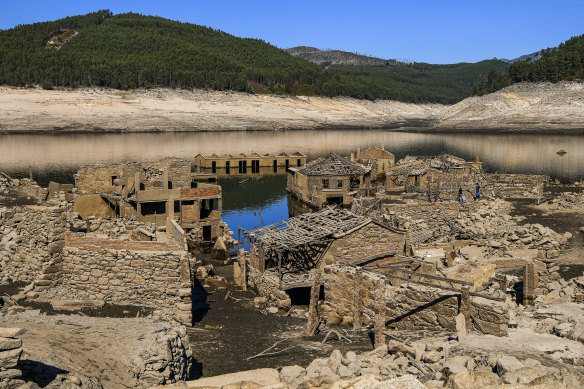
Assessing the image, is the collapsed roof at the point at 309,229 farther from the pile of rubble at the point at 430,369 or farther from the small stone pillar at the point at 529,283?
the pile of rubble at the point at 430,369

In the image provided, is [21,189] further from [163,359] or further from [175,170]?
[163,359]

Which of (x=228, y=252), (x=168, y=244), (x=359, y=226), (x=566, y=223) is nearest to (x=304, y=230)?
(x=359, y=226)

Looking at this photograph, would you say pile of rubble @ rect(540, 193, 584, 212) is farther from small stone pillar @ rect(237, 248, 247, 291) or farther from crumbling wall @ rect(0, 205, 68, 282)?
crumbling wall @ rect(0, 205, 68, 282)

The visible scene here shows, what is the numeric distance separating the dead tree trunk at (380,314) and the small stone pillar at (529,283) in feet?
18.4

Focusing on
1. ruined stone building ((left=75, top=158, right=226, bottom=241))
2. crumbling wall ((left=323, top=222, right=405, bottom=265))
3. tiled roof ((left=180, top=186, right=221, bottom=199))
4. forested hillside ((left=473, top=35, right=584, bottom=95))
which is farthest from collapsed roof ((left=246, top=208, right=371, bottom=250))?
forested hillside ((left=473, top=35, right=584, bottom=95))

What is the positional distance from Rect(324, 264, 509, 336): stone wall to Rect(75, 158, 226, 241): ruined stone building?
52.0ft

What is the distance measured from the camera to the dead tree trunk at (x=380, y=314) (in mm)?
13289

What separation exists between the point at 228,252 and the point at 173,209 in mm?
3806

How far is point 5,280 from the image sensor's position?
16.2m

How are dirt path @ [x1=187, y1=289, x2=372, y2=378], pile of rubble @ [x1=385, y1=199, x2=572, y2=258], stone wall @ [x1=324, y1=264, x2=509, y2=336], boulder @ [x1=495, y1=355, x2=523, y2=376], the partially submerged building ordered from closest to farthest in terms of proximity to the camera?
boulder @ [x1=495, y1=355, x2=523, y2=376] → stone wall @ [x1=324, y1=264, x2=509, y2=336] → dirt path @ [x1=187, y1=289, x2=372, y2=378] → the partially submerged building → pile of rubble @ [x1=385, y1=199, x2=572, y2=258]

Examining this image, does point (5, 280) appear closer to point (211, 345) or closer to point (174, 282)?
point (174, 282)

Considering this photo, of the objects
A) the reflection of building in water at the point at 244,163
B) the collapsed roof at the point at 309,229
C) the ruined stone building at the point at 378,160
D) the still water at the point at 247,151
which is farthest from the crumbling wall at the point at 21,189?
the reflection of building in water at the point at 244,163

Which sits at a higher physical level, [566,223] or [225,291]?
[566,223]

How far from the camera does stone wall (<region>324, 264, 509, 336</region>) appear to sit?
12.1m
